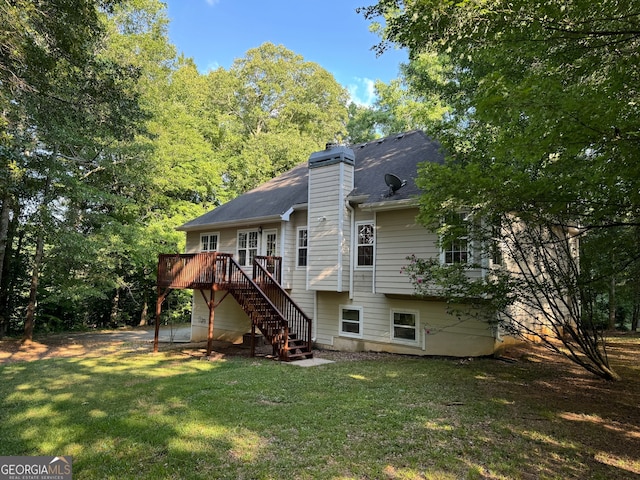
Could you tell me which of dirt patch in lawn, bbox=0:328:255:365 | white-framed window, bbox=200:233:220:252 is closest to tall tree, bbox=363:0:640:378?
dirt patch in lawn, bbox=0:328:255:365

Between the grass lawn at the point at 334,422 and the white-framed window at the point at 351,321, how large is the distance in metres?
3.02

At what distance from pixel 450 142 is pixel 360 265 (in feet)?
→ 15.4

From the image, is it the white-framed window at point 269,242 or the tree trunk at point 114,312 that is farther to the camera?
the tree trunk at point 114,312

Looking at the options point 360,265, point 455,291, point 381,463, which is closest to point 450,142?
point 455,291

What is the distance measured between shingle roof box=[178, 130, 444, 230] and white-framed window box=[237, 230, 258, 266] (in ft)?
2.01

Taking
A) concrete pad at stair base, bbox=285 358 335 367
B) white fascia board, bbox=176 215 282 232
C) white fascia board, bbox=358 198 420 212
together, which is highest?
white fascia board, bbox=176 215 282 232

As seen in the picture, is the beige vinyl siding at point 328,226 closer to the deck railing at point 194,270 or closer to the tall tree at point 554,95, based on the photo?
the deck railing at point 194,270

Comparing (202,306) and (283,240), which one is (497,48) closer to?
(283,240)

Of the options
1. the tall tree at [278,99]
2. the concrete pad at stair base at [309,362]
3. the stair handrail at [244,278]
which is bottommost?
the concrete pad at stair base at [309,362]

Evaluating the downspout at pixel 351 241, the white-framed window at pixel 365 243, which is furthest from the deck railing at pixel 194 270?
the white-framed window at pixel 365 243

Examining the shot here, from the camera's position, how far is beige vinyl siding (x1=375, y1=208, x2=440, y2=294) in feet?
32.5

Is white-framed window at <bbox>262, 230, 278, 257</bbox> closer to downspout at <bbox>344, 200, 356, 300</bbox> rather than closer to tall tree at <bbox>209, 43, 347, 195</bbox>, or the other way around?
downspout at <bbox>344, 200, 356, 300</bbox>

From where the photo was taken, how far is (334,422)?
16.4 ft

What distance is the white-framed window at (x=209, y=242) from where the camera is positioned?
1544 cm
